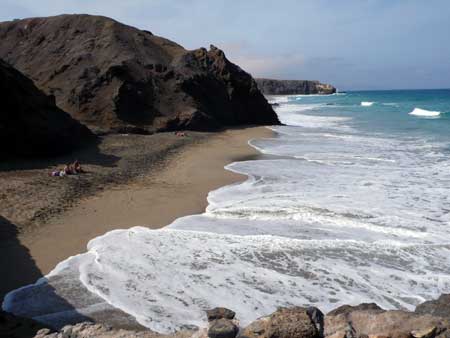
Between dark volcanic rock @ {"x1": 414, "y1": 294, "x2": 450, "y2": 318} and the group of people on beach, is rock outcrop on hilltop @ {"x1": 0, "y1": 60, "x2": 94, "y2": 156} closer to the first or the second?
the group of people on beach

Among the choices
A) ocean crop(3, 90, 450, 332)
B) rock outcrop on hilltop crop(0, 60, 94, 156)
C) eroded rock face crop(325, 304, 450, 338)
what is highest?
rock outcrop on hilltop crop(0, 60, 94, 156)

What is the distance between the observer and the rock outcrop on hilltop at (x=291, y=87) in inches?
5025

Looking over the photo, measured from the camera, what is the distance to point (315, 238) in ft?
27.9

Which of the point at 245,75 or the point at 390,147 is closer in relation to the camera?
the point at 390,147

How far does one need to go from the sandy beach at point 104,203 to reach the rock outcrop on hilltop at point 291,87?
10920cm

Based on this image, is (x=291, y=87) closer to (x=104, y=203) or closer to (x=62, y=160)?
(x=62, y=160)

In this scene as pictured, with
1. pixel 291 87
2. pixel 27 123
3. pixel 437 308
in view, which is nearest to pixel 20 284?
pixel 437 308

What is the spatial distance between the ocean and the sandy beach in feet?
1.60

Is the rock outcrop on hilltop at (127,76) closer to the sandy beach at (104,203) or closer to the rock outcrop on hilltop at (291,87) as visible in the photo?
the sandy beach at (104,203)

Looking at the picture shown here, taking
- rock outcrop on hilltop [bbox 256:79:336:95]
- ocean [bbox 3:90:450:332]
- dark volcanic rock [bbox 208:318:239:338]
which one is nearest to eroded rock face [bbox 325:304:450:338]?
dark volcanic rock [bbox 208:318:239:338]

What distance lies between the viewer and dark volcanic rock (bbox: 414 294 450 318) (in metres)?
4.89

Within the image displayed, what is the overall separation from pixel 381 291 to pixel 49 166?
38.1 ft

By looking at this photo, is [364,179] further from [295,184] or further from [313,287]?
[313,287]

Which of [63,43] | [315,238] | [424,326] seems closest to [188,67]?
[63,43]
